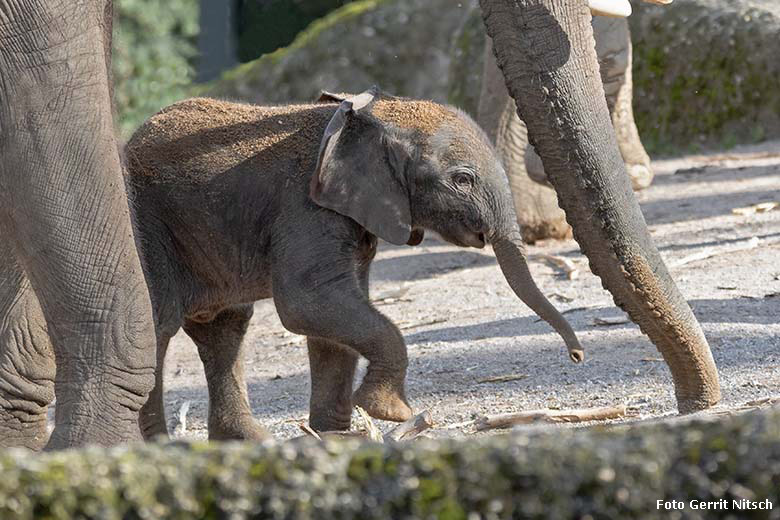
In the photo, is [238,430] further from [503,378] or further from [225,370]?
[503,378]

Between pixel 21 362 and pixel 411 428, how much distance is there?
1.38m

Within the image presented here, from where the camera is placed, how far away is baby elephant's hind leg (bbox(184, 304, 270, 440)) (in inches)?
225

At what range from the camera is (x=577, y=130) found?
4035mm

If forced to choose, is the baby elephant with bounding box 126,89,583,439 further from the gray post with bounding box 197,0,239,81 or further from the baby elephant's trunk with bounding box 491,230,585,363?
the gray post with bounding box 197,0,239,81

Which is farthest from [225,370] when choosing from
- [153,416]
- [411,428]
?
[411,428]

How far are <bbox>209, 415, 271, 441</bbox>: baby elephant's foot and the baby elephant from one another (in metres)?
0.32

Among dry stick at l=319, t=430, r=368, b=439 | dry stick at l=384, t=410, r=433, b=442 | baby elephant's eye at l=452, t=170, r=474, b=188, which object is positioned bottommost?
dry stick at l=319, t=430, r=368, b=439

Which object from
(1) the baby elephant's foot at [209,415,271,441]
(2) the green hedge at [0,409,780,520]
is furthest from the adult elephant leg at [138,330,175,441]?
(2) the green hedge at [0,409,780,520]

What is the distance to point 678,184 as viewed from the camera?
40.2ft

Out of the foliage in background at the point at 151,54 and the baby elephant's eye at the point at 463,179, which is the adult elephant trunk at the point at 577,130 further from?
the foliage in background at the point at 151,54

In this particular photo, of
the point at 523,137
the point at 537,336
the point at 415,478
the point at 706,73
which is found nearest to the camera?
the point at 415,478

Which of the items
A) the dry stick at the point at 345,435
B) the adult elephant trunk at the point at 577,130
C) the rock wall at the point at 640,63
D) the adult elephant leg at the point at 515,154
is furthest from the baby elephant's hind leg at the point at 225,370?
the rock wall at the point at 640,63

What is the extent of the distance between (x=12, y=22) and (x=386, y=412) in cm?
197

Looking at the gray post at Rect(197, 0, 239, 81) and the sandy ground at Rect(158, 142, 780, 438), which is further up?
the gray post at Rect(197, 0, 239, 81)
